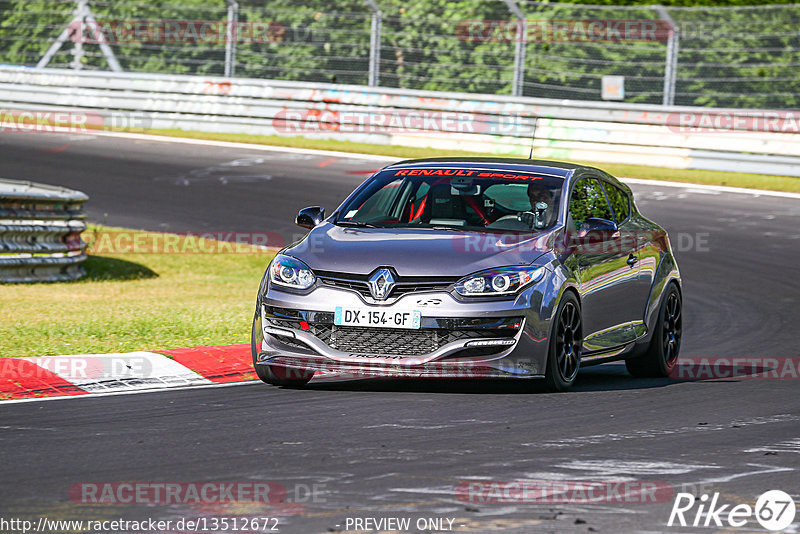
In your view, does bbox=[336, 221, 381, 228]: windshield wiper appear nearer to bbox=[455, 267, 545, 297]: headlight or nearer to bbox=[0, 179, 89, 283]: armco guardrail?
bbox=[455, 267, 545, 297]: headlight

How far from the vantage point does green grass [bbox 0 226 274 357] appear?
10586 mm

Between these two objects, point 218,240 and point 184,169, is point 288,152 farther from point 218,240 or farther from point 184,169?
point 218,240

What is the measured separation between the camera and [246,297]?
47.9 feet

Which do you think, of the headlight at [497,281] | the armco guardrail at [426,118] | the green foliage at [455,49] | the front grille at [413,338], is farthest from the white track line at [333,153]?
the front grille at [413,338]

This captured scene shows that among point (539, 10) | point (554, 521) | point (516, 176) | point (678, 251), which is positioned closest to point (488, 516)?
point (554, 521)

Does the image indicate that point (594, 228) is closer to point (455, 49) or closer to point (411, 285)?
point (411, 285)

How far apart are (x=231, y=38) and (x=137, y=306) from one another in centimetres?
1521

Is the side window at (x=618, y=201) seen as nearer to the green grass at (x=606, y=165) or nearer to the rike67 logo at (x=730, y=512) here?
the rike67 logo at (x=730, y=512)

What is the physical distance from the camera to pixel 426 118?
26.0 metres

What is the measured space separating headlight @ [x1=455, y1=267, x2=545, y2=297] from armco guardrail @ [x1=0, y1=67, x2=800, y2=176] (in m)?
13.1

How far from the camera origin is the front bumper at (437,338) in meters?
8.34

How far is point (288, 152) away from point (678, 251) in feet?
33.1

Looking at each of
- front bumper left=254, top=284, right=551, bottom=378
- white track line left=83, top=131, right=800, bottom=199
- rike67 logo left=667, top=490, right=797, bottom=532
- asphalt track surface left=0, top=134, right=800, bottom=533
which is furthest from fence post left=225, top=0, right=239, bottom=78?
rike67 logo left=667, top=490, right=797, bottom=532

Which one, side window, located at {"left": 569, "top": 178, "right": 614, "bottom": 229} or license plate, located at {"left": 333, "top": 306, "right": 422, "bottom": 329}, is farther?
side window, located at {"left": 569, "top": 178, "right": 614, "bottom": 229}
